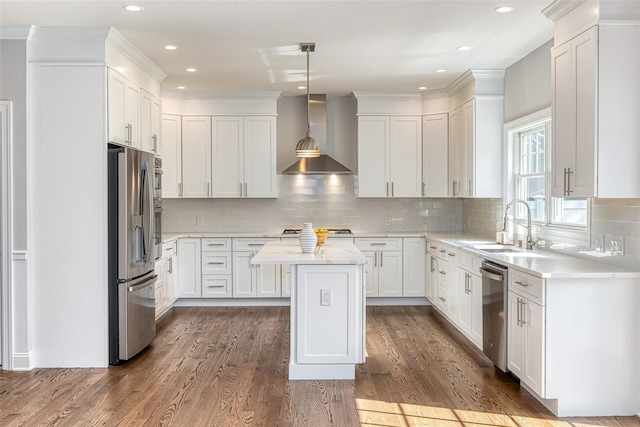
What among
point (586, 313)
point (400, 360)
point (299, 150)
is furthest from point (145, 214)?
point (586, 313)

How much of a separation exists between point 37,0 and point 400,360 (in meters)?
3.69

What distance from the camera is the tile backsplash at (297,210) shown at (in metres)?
7.23

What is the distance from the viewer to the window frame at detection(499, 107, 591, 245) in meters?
4.15

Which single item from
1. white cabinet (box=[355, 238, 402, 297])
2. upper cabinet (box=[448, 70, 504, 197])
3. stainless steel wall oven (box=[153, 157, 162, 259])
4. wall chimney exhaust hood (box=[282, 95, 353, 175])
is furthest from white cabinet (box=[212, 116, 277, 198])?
upper cabinet (box=[448, 70, 504, 197])

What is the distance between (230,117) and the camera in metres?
6.85

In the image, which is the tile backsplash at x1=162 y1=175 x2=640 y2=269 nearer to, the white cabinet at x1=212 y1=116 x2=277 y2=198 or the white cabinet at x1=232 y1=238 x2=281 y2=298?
the white cabinet at x1=212 y1=116 x2=277 y2=198

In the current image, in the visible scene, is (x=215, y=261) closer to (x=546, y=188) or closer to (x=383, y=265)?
(x=383, y=265)

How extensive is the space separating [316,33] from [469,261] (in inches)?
91.6

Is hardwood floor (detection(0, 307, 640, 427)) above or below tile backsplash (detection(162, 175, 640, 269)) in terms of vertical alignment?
below

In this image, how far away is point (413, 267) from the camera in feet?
21.9

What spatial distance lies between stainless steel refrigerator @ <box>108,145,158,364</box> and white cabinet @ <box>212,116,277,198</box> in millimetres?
2241

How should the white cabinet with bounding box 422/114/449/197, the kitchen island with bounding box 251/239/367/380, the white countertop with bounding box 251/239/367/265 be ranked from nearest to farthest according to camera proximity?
the white countertop with bounding box 251/239/367/265 < the kitchen island with bounding box 251/239/367/380 < the white cabinet with bounding box 422/114/449/197

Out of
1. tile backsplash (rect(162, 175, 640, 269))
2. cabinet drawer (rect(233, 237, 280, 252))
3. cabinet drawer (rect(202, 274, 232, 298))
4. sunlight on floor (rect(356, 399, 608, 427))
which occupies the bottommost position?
sunlight on floor (rect(356, 399, 608, 427))

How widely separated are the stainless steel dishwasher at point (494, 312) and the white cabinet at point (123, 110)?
311 centimetres
